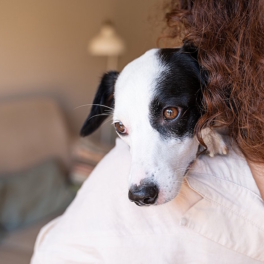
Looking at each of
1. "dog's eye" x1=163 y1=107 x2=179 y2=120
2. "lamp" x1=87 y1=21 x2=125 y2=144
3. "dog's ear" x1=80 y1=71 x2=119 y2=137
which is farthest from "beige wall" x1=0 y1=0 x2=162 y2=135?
"dog's eye" x1=163 y1=107 x2=179 y2=120

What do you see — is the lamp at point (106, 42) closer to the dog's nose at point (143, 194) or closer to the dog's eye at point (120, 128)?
the dog's eye at point (120, 128)

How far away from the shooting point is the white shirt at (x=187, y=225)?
0.78 metres

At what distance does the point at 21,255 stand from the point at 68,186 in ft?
2.16

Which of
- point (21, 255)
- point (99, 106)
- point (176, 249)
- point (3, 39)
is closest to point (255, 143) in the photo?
point (176, 249)

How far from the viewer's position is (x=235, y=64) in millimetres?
770

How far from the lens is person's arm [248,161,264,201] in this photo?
791 millimetres

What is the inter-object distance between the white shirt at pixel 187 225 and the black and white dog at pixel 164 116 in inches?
1.6

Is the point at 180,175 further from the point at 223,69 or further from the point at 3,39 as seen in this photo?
the point at 3,39

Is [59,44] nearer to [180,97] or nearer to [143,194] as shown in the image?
[180,97]

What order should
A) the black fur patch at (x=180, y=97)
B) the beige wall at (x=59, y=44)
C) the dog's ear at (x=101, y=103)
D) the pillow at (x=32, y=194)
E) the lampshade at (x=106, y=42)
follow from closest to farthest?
the black fur patch at (x=180, y=97)
the dog's ear at (x=101, y=103)
the pillow at (x=32, y=194)
the beige wall at (x=59, y=44)
the lampshade at (x=106, y=42)

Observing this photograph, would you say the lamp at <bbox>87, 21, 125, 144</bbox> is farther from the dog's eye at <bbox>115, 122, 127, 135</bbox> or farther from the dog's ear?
the dog's eye at <bbox>115, 122, 127, 135</bbox>

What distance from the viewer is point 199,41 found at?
0.81 meters

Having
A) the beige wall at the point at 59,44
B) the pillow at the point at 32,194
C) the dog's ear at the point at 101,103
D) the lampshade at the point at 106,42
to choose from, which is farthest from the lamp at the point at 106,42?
the dog's ear at the point at 101,103

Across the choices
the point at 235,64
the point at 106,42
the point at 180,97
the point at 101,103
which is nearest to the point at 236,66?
the point at 235,64
